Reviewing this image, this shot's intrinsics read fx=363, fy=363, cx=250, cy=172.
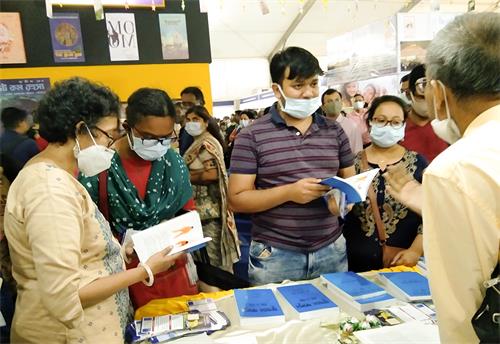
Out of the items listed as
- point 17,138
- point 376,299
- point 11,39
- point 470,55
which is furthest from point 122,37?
point 470,55

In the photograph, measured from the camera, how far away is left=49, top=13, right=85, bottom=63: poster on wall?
11.8 feet

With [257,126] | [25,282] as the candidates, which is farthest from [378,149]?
[25,282]

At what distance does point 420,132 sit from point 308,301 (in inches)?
65.0

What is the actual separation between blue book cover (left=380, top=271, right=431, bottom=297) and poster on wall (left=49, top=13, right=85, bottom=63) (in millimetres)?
3594

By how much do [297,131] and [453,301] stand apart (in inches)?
43.8

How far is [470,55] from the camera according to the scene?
0.78 m

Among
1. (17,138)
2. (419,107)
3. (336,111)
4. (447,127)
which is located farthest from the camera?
(336,111)

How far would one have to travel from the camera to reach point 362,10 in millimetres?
11578

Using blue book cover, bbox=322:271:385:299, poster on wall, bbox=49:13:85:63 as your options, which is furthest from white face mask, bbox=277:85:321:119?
poster on wall, bbox=49:13:85:63

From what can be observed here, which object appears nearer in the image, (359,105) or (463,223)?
(463,223)

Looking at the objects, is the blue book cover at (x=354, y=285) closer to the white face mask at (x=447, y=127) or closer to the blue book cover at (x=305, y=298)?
the blue book cover at (x=305, y=298)

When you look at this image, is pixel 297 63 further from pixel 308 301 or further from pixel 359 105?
pixel 359 105

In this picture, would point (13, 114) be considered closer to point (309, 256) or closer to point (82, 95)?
point (82, 95)

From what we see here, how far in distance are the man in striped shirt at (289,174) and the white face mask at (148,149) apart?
38 cm
